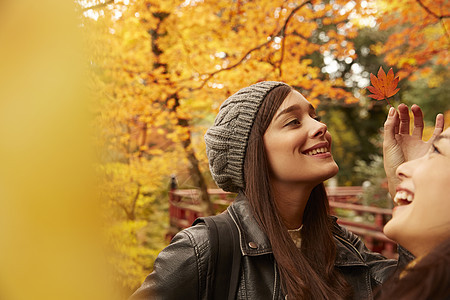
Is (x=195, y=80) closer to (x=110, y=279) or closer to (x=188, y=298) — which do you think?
(x=188, y=298)

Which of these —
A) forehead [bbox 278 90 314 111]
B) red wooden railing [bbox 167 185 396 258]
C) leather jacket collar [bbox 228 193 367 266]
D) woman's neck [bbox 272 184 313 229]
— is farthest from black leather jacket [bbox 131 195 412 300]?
red wooden railing [bbox 167 185 396 258]

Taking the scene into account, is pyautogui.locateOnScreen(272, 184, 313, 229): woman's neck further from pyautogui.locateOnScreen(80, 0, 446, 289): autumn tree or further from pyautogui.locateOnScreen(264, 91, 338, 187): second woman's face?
pyautogui.locateOnScreen(80, 0, 446, 289): autumn tree

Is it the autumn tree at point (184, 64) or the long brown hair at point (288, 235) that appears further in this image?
the autumn tree at point (184, 64)

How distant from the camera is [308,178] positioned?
177 centimetres

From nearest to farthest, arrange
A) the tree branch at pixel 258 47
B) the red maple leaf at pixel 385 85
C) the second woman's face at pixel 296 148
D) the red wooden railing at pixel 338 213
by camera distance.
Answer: the red maple leaf at pixel 385 85, the second woman's face at pixel 296 148, the tree branch at pixel 258 47, the red wooden railing at pixel 338 213

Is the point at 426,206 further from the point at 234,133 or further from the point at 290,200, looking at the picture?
the point at 234,133

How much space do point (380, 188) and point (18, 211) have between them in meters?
11.5

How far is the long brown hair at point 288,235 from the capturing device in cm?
159

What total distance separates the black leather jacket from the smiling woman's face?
50 centimetres

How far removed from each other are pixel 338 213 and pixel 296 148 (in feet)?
29.8

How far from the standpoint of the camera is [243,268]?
163 cm

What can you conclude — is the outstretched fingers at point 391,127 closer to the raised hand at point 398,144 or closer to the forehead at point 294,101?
the raised hand at point 398,144

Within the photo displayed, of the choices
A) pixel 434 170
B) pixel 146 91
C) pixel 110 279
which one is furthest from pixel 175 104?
pixel 110 279

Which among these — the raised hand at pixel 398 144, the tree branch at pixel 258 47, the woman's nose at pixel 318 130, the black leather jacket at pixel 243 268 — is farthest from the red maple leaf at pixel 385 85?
the tree branch at pixel 258 47
